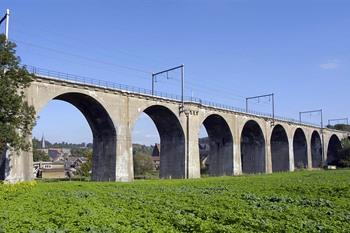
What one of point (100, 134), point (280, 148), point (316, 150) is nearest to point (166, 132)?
point (100, 134)

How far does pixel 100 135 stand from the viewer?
162 ft

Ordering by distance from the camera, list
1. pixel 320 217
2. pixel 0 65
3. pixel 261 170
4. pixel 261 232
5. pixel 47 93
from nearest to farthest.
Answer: pixel 261 232 → pixel 320 217 → pixel 0 65 → pixel 47 93 → pixel 261 170

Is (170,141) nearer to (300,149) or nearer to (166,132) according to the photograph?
(166,132)

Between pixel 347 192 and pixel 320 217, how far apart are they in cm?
1052

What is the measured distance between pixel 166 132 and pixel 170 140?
52.2 inches

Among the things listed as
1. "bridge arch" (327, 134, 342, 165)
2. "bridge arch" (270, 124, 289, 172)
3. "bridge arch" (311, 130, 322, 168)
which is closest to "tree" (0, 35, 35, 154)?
"bridge arch" (270, 124, 289, 172)

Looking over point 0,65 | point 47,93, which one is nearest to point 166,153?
point 47,93

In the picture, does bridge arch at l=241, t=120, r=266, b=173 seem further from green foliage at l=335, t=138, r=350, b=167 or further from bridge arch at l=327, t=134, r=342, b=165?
bridge arch at l=327, t=134, r=342, b=165

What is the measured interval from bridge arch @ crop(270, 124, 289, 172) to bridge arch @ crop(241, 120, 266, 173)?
7.83 m

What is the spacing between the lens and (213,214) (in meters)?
15.0

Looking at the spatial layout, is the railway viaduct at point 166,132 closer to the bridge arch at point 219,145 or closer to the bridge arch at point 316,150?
the bridge arch at point 219,145

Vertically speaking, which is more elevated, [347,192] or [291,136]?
[291,136]

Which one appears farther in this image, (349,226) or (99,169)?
(99,169)

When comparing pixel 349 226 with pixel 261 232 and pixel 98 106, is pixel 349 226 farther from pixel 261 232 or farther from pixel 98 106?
pixel 98 106
